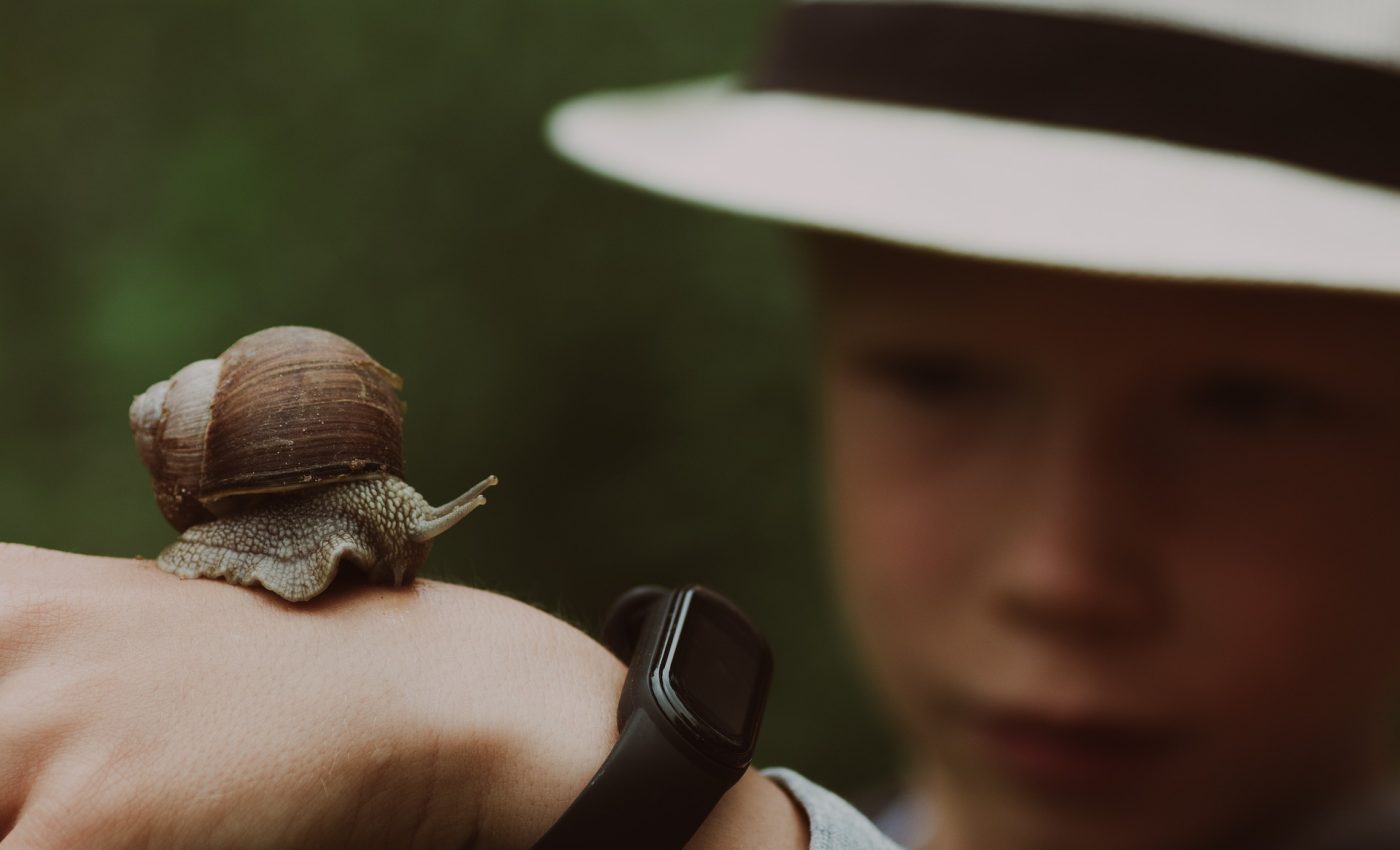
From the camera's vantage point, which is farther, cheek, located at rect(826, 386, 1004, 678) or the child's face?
cheek, located at rect(826, 386, 1004, 678)

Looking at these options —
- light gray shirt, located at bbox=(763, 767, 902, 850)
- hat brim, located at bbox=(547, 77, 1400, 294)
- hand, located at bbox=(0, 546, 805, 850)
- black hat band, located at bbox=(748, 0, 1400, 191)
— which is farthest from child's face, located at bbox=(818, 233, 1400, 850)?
hand, located at bbox=(0, 546, 805, 850)

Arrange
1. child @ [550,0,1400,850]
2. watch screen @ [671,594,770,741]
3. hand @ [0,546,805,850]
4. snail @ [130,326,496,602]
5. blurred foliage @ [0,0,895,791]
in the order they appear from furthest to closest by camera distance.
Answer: blurred foliage @ [0,0,895,791]
child @ [550,0,1400,850]
snail @ [130,326,496,602]
watch screen @ [671,594,770,741]
hand @ [0,546,805,850]

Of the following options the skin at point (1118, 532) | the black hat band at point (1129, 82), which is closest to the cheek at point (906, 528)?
the skin at point (1118, 532)

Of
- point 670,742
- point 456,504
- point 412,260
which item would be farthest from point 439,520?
point 412,260

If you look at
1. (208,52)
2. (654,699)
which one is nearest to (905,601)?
(654,699)

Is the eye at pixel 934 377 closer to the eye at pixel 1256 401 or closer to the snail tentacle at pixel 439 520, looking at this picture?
the eye at pixel 1256 401

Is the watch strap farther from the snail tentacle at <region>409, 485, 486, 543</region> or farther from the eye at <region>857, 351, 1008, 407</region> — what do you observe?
the eye at <region>857, 351, 1008, 407</region>

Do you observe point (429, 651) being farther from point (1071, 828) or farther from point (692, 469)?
point (692, 469)

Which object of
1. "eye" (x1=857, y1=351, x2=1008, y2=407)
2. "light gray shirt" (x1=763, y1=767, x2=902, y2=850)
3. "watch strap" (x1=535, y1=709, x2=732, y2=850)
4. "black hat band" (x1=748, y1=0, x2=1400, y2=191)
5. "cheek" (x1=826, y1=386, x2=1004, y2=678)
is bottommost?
"cheek" (x1=826, y1=386, x2=1004, y2=678)
